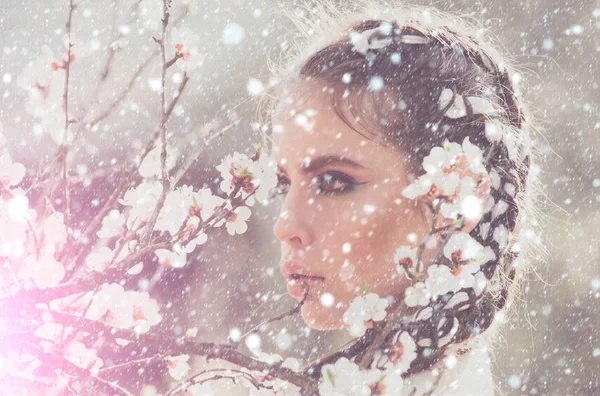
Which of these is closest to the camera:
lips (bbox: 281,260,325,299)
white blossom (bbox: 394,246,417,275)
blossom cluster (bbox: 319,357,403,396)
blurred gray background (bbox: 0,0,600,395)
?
blossom cluster (bbox: 319,357,403,396)

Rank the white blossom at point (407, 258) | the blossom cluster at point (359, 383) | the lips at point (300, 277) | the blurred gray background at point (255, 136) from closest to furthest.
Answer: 1. the blossom cluster at point (359, 383)
2. the white blossom at point (407, 258)
3. the lips at point (300, 277)
4. the blurred gray background at point (255, 136)

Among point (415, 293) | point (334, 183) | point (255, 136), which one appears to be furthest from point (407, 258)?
point (255, 136)

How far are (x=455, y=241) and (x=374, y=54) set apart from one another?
9.3 inches

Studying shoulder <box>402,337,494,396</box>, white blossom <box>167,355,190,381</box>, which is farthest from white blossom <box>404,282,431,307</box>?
white blossom <box>167,355,190,381</box>

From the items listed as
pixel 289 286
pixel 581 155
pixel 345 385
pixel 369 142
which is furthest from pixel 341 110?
pixel 581 155

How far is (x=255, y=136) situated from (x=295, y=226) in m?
0.26

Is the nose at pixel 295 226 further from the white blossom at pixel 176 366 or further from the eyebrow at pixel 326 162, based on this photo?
the white blossom at pixel 176 366

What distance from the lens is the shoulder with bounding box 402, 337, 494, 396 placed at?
53cm

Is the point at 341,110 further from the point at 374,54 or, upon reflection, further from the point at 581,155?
the point at 581,155

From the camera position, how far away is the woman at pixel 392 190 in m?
0.55

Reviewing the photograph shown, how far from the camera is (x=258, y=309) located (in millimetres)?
791

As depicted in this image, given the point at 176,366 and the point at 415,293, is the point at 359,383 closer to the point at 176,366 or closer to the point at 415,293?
the point at 415,293

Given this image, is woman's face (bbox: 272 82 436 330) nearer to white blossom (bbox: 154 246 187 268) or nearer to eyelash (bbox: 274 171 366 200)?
eyelash (bbox: 274 171 366 200)

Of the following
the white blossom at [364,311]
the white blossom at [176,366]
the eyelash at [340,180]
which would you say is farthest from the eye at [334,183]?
the white blossom at [176,366]
